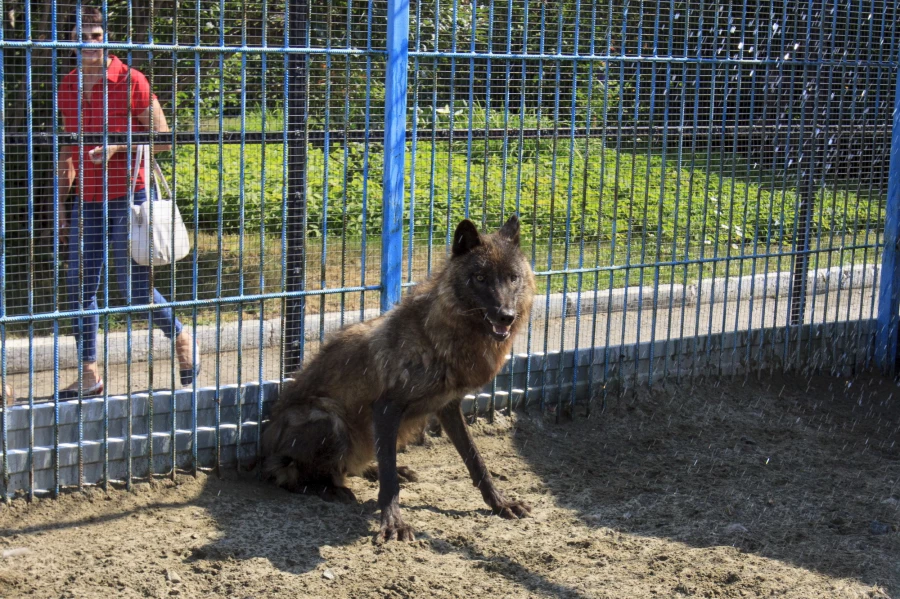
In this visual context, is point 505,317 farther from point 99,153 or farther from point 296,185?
point 99,153

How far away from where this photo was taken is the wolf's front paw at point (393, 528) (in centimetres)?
514

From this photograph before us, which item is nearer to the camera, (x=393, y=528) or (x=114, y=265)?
(x=393, y=528)

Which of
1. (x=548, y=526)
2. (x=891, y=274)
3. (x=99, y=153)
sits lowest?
(x=548, y=526)

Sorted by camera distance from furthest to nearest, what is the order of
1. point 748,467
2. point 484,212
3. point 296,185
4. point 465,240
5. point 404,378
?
point 484,212, point 748,467, point 296,185, point 465,240, point 404,378

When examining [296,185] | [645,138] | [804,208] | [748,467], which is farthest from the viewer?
[804,208]

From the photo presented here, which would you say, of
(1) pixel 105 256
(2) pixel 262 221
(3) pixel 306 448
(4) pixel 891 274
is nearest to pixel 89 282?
(1) pixel 105 256

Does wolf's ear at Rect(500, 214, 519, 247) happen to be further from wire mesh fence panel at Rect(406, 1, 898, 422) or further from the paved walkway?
the paved walkway

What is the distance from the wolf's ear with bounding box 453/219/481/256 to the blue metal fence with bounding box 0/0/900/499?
30.3 inches

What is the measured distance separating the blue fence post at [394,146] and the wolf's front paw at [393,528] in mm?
1445

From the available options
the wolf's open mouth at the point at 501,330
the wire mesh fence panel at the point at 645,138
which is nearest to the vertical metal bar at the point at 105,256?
the wire mesh fence panel at the point at 645,138

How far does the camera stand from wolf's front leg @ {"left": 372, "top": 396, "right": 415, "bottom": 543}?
5242 millimetres

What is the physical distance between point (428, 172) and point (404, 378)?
2.66m

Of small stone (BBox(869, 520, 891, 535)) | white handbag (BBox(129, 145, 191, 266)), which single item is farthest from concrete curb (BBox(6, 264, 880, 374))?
small stone (BBox(869, 520, 891, 535))

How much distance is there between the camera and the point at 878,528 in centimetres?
540
